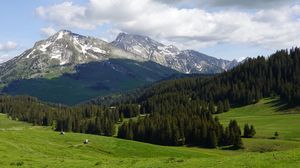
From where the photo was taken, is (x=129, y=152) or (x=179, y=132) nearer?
(x=129, y=152)

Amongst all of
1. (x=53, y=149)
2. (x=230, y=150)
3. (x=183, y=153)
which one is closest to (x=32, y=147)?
(x=53, y=149)

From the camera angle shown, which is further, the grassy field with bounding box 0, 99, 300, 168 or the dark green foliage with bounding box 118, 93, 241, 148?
the dark green foliage with bounding box 118, 93, 241, 148

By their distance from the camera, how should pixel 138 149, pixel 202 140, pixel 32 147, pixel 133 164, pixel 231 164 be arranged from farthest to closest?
pixel 202 140, pixel 138 149, pixel 32 147, pixel 133 164, pixel 231 164

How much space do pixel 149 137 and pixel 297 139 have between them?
5718cm

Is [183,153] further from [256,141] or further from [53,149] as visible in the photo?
[256,141]

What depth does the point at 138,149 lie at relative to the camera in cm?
10169

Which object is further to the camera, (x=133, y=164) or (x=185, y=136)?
(x=185, y=136)

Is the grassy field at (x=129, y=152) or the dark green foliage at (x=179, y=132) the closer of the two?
the grassy field at (x=129, y=152)

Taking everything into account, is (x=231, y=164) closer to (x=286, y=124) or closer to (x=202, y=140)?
(x=202, y=140)

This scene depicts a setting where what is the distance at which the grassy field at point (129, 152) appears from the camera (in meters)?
39.8

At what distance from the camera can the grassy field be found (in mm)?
39812

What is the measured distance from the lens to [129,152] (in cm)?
9781

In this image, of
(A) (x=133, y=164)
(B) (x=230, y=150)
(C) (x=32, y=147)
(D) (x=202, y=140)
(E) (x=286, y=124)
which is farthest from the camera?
(E) (x=286, y=124)

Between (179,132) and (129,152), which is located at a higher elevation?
(179,132)
